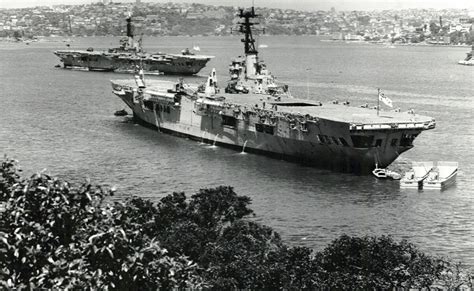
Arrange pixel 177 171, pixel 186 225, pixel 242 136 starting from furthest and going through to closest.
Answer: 1. pixel 242 136
2. pixel 177 171
3. pixel 186 225

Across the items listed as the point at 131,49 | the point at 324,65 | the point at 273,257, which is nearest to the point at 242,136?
the point at 273,257

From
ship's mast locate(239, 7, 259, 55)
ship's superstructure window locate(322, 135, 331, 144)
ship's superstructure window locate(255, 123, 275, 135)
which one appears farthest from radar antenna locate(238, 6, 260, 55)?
ship's superstructure window locate(322, 135, 331, 144)

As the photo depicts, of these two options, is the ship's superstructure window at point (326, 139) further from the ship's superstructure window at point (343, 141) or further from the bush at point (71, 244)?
the bush at point (71, 244)

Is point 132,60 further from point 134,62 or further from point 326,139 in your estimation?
point 326,139

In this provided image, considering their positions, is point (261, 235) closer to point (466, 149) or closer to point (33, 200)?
point (33, 200)

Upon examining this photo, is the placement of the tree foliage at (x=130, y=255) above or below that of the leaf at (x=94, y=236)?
below

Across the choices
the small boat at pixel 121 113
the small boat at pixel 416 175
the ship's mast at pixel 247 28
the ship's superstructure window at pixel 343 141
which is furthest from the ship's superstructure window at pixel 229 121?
the small boat at pixel 121 113
